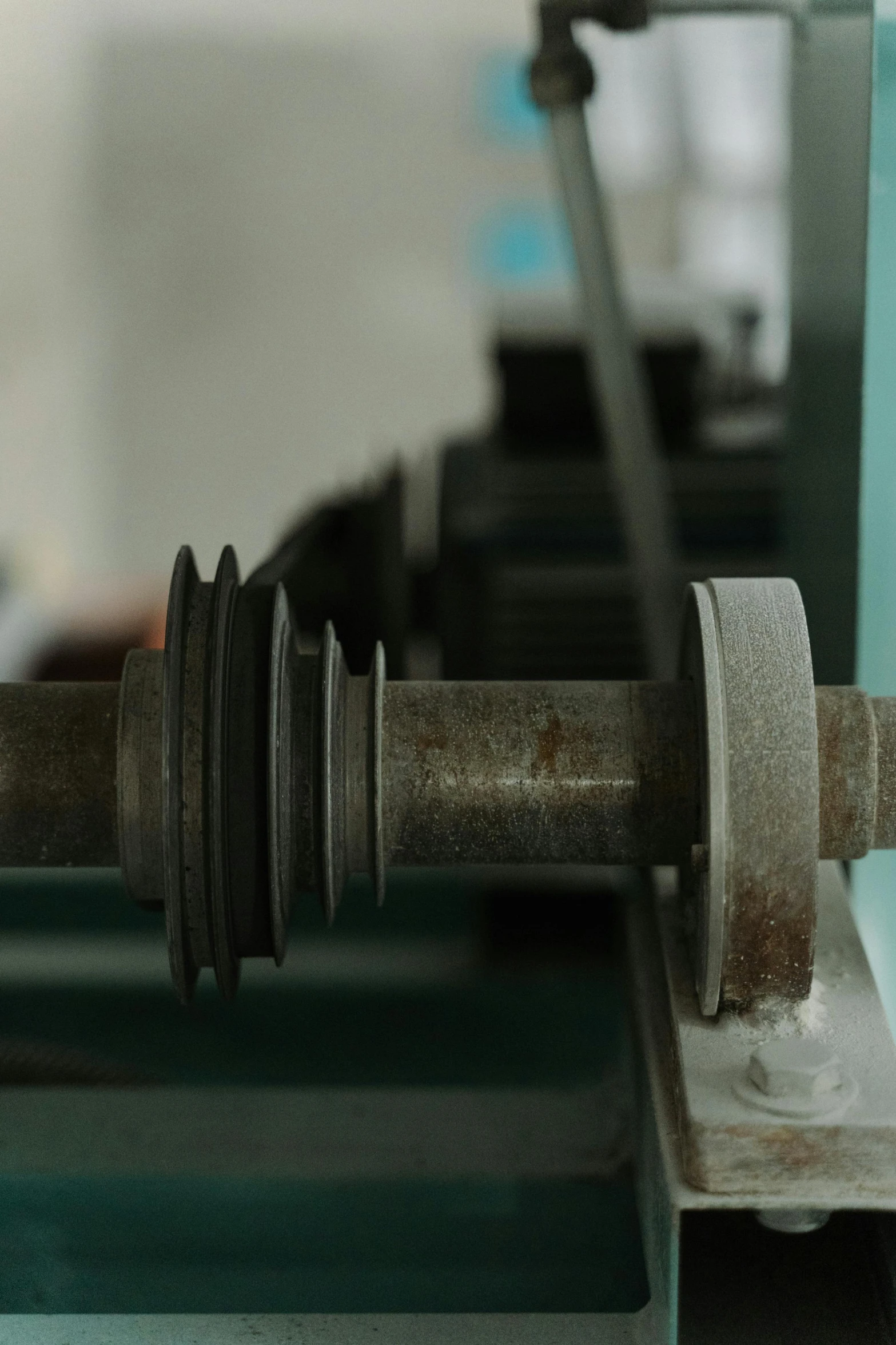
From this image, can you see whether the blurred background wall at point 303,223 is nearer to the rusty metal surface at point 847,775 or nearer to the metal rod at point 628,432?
the metal rod at point 628,432

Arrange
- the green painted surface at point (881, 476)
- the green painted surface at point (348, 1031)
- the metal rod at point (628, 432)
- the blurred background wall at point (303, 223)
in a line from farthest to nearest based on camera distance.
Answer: the blurred background wall at point (303, 223)
the metal rod at point (628, 432)
the green painted surface at point (348, 1031)
the green painted surface at point (881, 476)

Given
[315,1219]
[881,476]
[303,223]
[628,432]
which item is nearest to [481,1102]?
[315,1219]

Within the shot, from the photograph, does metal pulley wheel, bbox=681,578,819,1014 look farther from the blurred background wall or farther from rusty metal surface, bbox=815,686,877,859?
the blurred background wall

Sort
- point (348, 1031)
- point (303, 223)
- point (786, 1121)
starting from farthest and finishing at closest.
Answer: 1. point (303, 223)
2. point (348, 1031)
3. point (786, 1121)

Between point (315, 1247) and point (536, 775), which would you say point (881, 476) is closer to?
point (536, 775)

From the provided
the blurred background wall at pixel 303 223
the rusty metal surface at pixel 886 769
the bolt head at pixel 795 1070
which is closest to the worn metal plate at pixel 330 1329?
the bolt head at pixel 795 1070

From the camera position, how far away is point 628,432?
94 centimetres

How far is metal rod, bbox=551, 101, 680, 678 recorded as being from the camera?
87cm

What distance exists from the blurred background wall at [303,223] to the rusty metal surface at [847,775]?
9.20 feet

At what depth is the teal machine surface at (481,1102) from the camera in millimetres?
527

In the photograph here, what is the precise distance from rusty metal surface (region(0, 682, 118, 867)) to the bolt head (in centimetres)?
27

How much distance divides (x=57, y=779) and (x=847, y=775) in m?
0.32

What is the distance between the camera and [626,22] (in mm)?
740

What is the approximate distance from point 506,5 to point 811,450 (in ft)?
9.92
